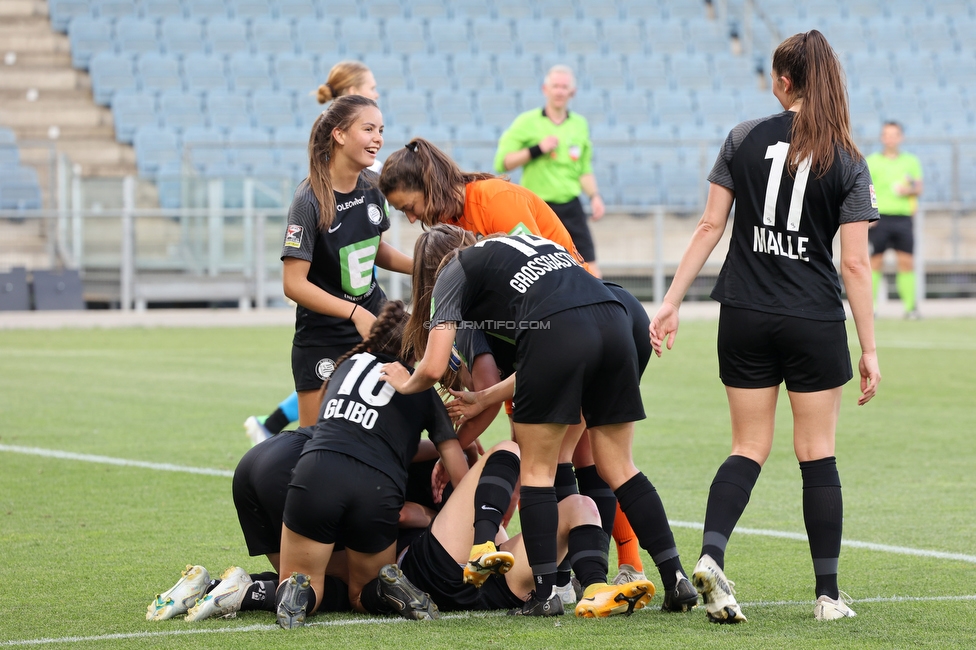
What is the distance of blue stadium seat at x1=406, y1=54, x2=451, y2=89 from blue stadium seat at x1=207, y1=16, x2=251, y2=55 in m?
3.22

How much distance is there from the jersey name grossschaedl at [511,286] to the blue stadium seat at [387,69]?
60.2 ft

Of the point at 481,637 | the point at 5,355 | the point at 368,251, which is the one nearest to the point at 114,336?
the point at 5,355

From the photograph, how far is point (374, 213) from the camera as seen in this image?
5.25 m

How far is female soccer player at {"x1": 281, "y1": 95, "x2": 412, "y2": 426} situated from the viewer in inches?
197

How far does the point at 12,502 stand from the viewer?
18.9ft

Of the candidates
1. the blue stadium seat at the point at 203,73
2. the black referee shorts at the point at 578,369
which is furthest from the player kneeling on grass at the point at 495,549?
the blue stadium seat at the point at 203,73

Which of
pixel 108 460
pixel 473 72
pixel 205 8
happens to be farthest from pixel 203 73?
pixel 108 460

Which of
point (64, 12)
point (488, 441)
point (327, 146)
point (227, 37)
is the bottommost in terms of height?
point (488, 441)

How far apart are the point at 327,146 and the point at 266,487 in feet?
5.47

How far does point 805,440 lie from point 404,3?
22.0 meters

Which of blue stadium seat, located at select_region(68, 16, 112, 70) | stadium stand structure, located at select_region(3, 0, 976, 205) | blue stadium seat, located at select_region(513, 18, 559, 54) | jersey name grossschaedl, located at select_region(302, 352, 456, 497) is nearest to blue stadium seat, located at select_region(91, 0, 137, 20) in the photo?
Answer: stadium stand structure, located at select_region(3, 0, 976, 205)

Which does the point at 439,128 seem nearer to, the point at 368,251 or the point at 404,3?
the point at 404,3

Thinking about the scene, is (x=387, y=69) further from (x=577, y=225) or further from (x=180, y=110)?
(x=577, y=225)

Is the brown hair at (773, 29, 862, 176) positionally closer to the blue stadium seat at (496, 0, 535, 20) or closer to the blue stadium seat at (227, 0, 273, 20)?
the blue stadium seat at (227, 0, 273, 20)
